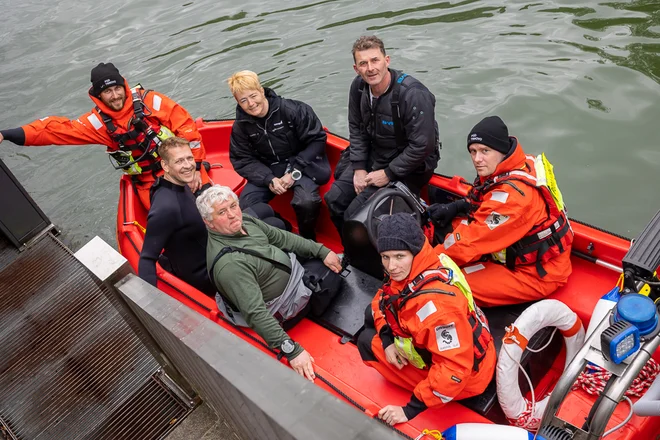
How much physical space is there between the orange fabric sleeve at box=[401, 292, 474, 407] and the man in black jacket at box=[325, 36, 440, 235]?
131cm

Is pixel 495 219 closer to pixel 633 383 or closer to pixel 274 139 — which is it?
pixel 633 383

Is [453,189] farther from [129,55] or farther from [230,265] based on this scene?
[129,55]

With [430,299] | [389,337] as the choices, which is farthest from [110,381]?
[430,299]

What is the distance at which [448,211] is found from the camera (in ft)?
11.5

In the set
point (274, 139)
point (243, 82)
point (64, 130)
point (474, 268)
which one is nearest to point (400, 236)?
point (474, 268)

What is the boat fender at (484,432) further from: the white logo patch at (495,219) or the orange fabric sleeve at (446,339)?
the white logo patch at (495,219)

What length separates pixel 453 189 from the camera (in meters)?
3.83

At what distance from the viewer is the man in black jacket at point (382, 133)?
3.47 m

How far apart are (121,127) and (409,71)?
3770 mm

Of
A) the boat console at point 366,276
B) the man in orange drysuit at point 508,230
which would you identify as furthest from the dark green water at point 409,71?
the boat console at point 366,276

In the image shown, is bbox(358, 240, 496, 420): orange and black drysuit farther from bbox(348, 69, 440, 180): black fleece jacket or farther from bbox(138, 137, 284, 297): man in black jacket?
bbox(138, 137, 284, 297): man in black jacket

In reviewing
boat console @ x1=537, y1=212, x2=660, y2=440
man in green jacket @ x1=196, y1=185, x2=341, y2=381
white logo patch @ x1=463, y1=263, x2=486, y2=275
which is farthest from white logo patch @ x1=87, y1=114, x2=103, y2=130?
boat console @ x1=537, y1=212, x2=660, y2=440

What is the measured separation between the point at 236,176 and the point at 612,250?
316cm

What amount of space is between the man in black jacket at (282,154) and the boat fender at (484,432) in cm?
212
